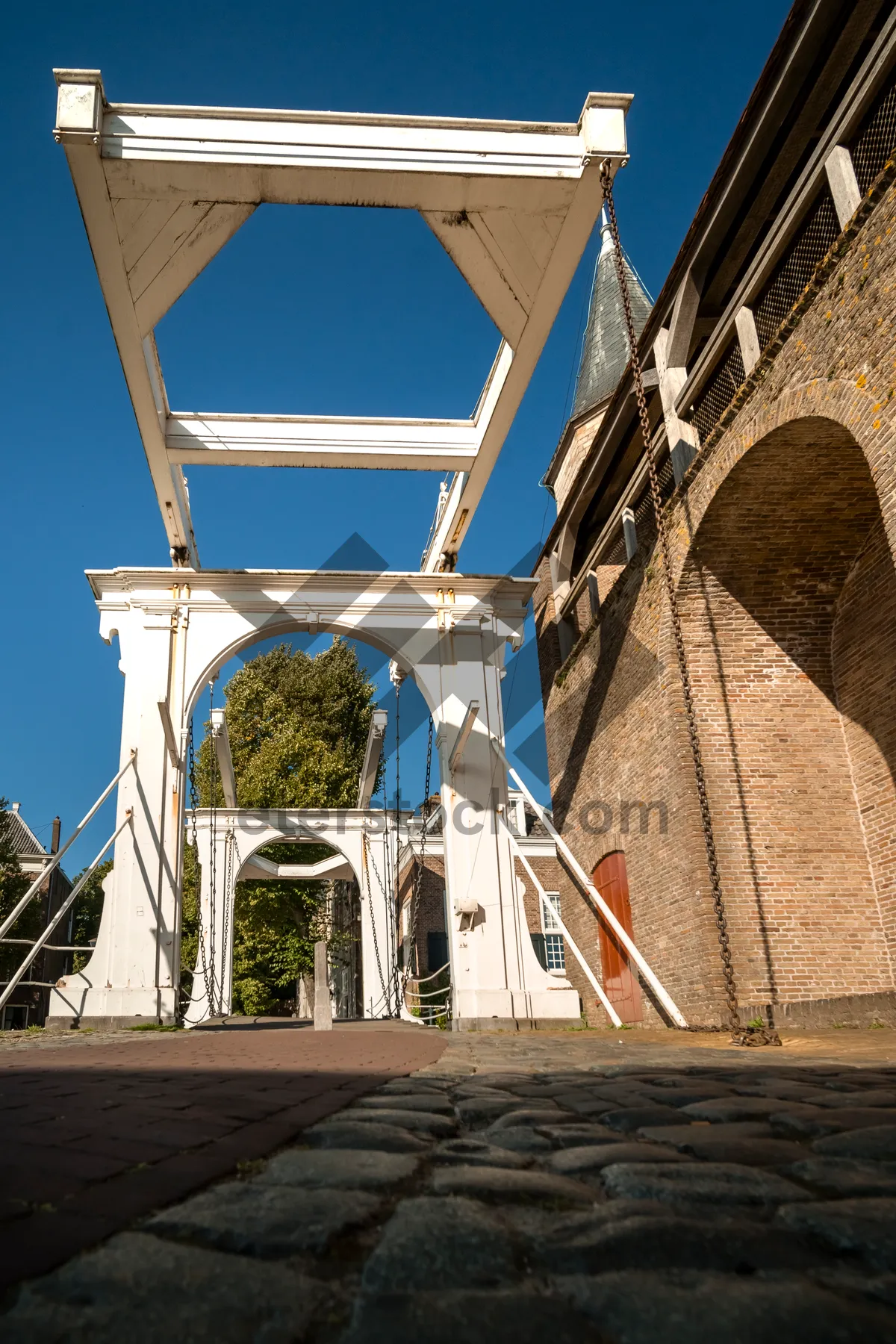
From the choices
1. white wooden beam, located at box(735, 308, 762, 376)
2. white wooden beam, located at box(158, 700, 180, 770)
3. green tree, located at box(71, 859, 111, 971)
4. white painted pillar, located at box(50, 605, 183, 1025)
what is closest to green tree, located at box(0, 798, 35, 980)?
green tree, located at box(71, 859, 111, 971)

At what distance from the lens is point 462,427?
9.52 metres

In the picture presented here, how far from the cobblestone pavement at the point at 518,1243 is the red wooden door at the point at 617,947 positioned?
8.78m

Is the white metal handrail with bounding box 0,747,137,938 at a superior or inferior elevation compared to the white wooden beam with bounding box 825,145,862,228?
inferior

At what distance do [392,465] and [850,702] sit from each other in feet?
16.4

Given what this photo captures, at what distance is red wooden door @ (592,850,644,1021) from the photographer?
34.7 ft

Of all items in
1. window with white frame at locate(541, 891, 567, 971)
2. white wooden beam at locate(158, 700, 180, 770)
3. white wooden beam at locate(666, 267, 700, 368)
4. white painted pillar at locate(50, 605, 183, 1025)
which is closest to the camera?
white painted pillar at locate(50, 605, 183, 1025)

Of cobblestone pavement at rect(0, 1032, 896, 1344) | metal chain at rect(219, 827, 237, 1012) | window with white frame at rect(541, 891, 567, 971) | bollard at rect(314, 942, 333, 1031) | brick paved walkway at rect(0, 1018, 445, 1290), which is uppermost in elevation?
metal chain at rect(219, 827, 237, 1012)

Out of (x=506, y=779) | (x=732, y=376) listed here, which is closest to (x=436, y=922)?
(x=506, y=779)

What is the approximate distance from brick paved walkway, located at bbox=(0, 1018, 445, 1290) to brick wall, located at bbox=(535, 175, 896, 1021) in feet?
15.5

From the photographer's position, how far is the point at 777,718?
29.0ft

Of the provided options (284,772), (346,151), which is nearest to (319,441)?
(346,151)

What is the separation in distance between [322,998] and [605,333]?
13950 millimetres

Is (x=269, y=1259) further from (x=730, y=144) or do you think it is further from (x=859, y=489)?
(x=730, y=144)

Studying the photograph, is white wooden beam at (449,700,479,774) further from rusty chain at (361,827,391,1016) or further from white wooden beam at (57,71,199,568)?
rusty chain at (361,827,391,1016)
